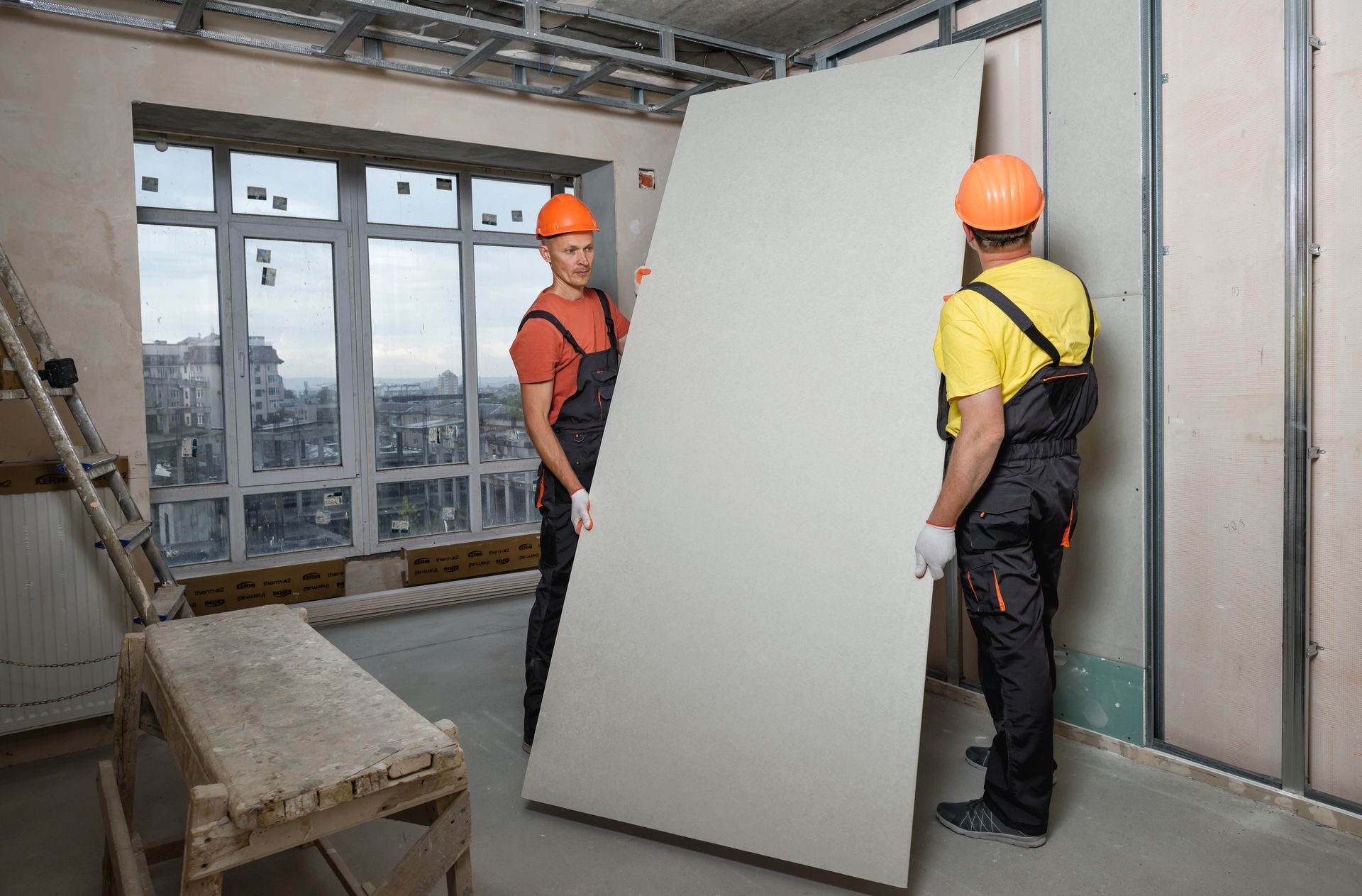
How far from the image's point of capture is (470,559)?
489 centimetres

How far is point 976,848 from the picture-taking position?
207 cm

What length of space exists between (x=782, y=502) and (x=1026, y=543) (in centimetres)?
58

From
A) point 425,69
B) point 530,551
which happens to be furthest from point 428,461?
point 425,69

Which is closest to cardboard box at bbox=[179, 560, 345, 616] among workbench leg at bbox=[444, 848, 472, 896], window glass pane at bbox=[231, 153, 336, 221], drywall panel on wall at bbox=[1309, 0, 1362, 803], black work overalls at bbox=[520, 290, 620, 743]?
window glass pane at bbox=[231, 153, 336, 221]

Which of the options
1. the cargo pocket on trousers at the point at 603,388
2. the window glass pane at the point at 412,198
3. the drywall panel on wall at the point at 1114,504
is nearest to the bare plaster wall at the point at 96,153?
the window glass pane at the point at 412,198

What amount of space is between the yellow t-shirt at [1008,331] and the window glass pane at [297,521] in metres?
3.69

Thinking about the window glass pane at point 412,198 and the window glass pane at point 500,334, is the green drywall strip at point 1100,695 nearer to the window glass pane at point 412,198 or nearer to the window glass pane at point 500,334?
the window glass pane at point 500,334

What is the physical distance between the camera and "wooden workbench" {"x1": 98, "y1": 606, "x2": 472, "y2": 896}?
127 centimetres

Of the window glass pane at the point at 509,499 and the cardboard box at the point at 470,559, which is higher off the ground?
the window glass pane at the point at 509,499

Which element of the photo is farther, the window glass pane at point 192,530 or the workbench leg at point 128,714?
the window glass pane at point 192,530

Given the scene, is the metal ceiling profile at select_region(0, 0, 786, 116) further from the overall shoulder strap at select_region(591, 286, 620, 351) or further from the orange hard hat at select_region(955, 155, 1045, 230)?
the orange hard hat at select_region(955, 155, 1045, 230)

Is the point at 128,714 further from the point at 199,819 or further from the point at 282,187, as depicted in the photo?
the point at 282,187

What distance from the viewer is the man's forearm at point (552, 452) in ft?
8.41

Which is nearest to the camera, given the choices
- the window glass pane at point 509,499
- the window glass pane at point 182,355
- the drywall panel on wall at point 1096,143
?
the drywall panel on wall at point 1096,143
